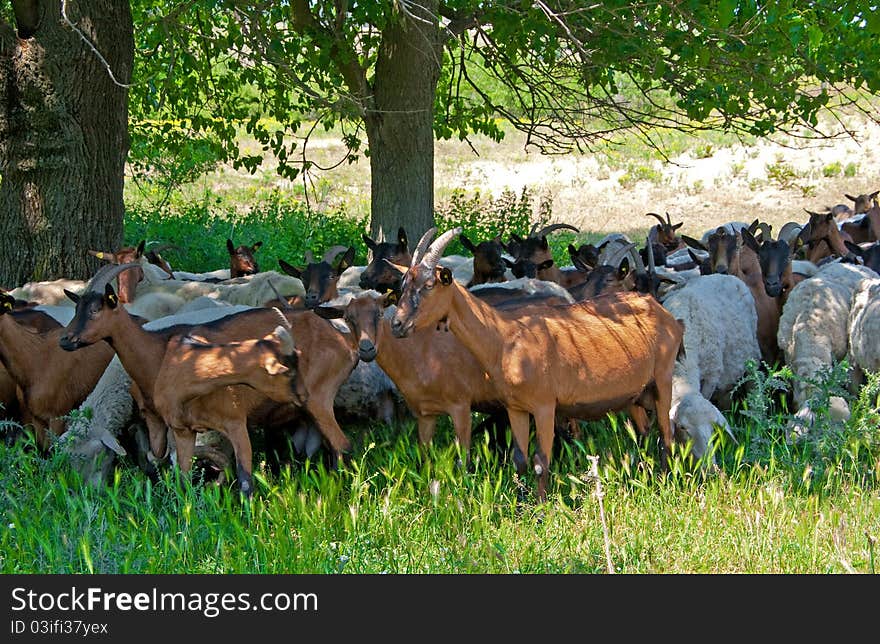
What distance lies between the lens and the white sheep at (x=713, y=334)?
8117mm

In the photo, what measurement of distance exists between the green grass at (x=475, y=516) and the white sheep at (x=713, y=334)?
78 centimetres

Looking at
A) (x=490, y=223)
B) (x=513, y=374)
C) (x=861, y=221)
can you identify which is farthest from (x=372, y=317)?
(x=490, y=223)

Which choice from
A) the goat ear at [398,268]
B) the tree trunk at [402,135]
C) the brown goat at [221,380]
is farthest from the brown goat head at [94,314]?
the tree trunk at [402,135]

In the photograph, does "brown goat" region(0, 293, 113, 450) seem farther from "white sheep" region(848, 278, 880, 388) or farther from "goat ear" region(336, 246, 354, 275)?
"white sheep" region(848, 278, 880, 388)

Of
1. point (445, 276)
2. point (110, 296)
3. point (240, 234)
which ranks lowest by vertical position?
point (240, 234)

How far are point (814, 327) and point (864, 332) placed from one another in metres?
0.44

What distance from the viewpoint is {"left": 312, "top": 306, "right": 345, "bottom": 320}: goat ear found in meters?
7.51

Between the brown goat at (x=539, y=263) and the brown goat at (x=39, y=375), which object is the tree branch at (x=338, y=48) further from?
the brown goat at (x=39, y=375)

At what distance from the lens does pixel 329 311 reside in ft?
24.7

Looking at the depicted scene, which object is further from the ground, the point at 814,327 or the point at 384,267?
the point at 384,267

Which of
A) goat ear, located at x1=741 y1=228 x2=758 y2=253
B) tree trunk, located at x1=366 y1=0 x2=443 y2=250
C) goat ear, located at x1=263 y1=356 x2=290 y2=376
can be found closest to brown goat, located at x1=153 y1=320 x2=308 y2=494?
goat ear, located at x1=263 y1=356 x2=290 y2=376

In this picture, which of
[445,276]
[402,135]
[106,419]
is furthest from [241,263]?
[445,276]

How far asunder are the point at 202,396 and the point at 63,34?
167 inches

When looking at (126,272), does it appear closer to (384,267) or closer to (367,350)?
(384,267)
